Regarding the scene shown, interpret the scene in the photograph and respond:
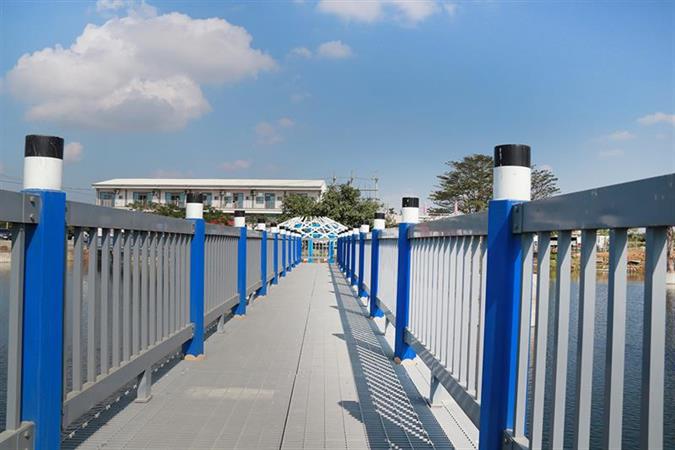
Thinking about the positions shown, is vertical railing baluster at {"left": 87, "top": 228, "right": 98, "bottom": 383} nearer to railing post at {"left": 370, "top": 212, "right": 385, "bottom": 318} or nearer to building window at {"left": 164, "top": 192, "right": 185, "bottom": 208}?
railing post at {"left": 370, "top": 212, "right": 385, "bottom": 318}

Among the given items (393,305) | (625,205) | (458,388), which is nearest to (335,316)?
(393,305)

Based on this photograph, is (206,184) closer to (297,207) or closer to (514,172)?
(297,207)

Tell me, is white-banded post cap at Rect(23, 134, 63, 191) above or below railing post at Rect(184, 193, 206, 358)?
above

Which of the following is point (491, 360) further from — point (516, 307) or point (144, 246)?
point (144, 246)

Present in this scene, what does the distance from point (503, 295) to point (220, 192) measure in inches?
2266

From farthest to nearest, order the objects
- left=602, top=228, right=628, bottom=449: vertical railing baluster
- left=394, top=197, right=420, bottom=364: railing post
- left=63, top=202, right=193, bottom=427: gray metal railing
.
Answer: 1. left=394, top=197, right=420, bottom=364: railing post
2. left=63, top=202, right=193, bottom=427: gray metal railing
3. left=602, top=228, right=628, bottom=449: vertical railing baluster

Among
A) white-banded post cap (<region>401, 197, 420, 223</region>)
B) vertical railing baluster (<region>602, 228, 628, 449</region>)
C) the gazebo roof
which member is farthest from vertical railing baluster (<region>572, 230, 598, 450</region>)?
the gazebo roof

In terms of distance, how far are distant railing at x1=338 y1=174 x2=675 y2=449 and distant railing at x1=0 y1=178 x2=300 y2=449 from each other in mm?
1765

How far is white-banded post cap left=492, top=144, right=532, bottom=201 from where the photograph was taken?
2.27 meters

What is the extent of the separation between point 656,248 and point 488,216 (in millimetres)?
1220

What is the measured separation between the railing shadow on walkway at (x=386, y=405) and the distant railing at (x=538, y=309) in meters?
0.28

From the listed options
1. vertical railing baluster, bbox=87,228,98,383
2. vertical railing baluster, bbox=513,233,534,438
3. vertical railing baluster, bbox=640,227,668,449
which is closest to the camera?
vertical railing baluster, bbox=640,227,668,449

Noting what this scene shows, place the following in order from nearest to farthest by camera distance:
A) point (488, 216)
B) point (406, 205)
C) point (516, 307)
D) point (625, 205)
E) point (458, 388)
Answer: point (625, 205) < point (516, 307) < point (488, 216) < point (458, 388) < point (406, 205)

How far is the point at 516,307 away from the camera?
217 centimetres
